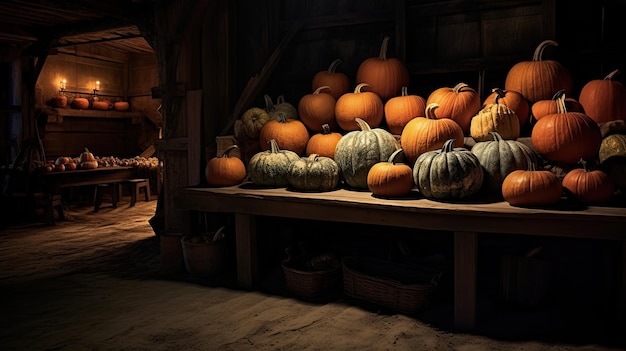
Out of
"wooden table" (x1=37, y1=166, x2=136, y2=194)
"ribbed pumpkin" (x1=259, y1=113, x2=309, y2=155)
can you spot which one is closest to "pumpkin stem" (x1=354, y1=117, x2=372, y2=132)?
"ribbed pumpkin" (x1=259, y1=113, x2=309, y2=155)

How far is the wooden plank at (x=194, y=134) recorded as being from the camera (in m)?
5.38

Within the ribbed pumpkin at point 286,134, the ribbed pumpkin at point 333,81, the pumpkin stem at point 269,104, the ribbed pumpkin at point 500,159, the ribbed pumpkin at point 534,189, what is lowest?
the ribbed pumpkin at point 534,189

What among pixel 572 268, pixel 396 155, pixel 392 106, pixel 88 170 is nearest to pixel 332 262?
pixel 396 155

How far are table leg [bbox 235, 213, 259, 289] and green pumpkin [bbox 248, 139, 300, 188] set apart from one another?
417 mm

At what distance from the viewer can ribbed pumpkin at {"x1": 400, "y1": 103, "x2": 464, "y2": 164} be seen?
157 inches

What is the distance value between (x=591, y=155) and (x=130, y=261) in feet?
15.7

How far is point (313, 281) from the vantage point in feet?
13.2

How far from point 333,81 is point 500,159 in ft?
6.92

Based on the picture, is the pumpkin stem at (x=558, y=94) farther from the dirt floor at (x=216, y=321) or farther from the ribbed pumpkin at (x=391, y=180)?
the dirt floor at (x=216, y=321)

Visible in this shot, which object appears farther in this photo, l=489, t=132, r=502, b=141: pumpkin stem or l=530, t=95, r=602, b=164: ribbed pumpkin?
l=489, t=132, r=502, b=141: pumpkin stem

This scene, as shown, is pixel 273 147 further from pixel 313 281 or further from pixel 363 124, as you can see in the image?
pixel 313 281

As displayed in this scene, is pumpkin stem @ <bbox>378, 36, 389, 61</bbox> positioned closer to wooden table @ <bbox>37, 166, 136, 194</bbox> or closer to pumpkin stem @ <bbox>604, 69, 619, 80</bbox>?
pumpkin stem @ <bbox>604, 69, 619, 80</bbox>

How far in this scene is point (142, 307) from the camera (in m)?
3.95

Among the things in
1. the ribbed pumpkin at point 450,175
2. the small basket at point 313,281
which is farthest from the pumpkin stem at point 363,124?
the small basket at point 313,281
